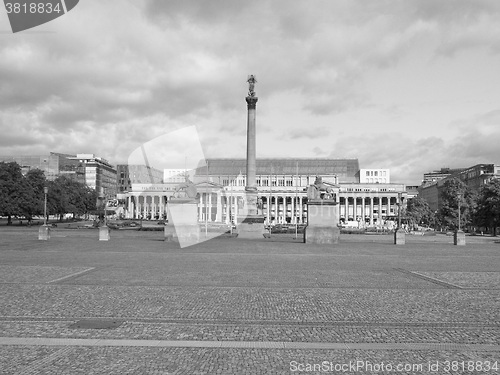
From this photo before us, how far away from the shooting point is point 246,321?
13.0 metres

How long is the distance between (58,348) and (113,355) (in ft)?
4.54

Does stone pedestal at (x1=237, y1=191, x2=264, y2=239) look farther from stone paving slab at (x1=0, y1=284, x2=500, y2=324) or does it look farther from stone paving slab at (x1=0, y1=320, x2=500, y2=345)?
stone paving slab at (x1=0, y1=320, x2=500, y2=345)

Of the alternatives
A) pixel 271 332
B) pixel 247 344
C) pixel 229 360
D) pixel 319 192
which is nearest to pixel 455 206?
pixel 319 192

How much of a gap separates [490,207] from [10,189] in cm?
9088

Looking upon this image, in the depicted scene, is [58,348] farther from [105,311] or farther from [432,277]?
[432,277]

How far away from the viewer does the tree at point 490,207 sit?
9019 cm

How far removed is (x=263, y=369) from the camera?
9023 millimetres

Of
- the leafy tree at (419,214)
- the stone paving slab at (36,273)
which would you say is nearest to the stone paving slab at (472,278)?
the stone paving slab at (36,273)

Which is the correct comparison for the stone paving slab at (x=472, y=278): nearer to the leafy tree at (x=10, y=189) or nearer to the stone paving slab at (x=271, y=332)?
the stone paving slab at (x=271, y=332)

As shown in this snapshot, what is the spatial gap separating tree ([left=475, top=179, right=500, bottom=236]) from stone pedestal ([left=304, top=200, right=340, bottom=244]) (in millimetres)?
54812

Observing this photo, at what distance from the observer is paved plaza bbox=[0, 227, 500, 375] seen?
9.45 m

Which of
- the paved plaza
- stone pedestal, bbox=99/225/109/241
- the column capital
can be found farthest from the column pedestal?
the paved plaza

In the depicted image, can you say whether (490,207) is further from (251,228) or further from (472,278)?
(472,278)

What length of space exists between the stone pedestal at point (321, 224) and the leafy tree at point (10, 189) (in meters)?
67.5
